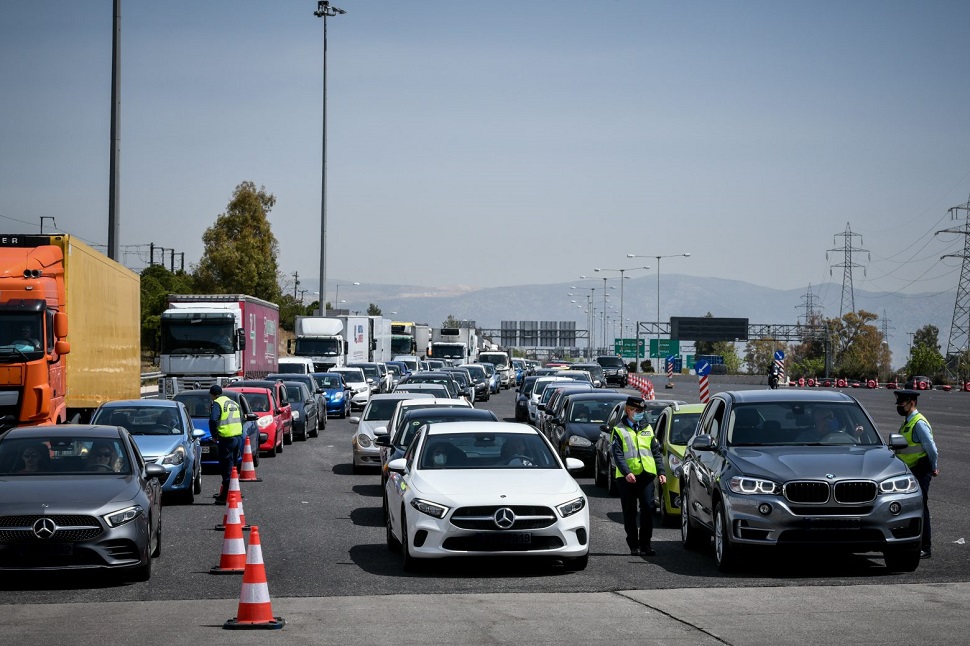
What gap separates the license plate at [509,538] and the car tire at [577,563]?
0.70 m

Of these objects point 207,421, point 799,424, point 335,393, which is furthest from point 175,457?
point 335,393

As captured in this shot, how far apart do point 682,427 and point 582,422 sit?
651 cm

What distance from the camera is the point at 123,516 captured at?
39.1 feet

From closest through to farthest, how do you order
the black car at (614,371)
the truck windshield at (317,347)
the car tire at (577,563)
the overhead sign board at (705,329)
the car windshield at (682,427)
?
1. the car tire at (577,563)
2. the car windshield at (682,427)
3. the truck windshield at (317,347)
4. the black car at (614,371)
5. the overhead sign board at (705,329)

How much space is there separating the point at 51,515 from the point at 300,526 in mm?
5152

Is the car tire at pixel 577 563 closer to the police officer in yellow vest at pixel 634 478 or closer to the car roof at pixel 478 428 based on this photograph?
the police officer in yellow vest at pixel 634 478

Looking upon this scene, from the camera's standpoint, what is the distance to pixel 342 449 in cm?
3088

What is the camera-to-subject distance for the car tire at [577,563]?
1276cm

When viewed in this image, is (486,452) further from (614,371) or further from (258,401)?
(614,371)

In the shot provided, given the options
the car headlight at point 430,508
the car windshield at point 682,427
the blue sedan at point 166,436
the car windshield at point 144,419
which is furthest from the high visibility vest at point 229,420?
the car headlight at point 430,508

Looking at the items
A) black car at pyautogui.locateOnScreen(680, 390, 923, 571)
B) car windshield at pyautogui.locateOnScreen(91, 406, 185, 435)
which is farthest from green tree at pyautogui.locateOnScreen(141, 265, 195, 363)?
black car at pyautogui.locateOnScreen(680, 390, 923, 571)

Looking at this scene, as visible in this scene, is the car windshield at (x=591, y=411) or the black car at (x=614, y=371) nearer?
the car windshield at (x=591, y=411)

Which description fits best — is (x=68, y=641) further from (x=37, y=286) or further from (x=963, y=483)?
(x=963, y=483)

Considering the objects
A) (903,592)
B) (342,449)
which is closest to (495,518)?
(903,592)
